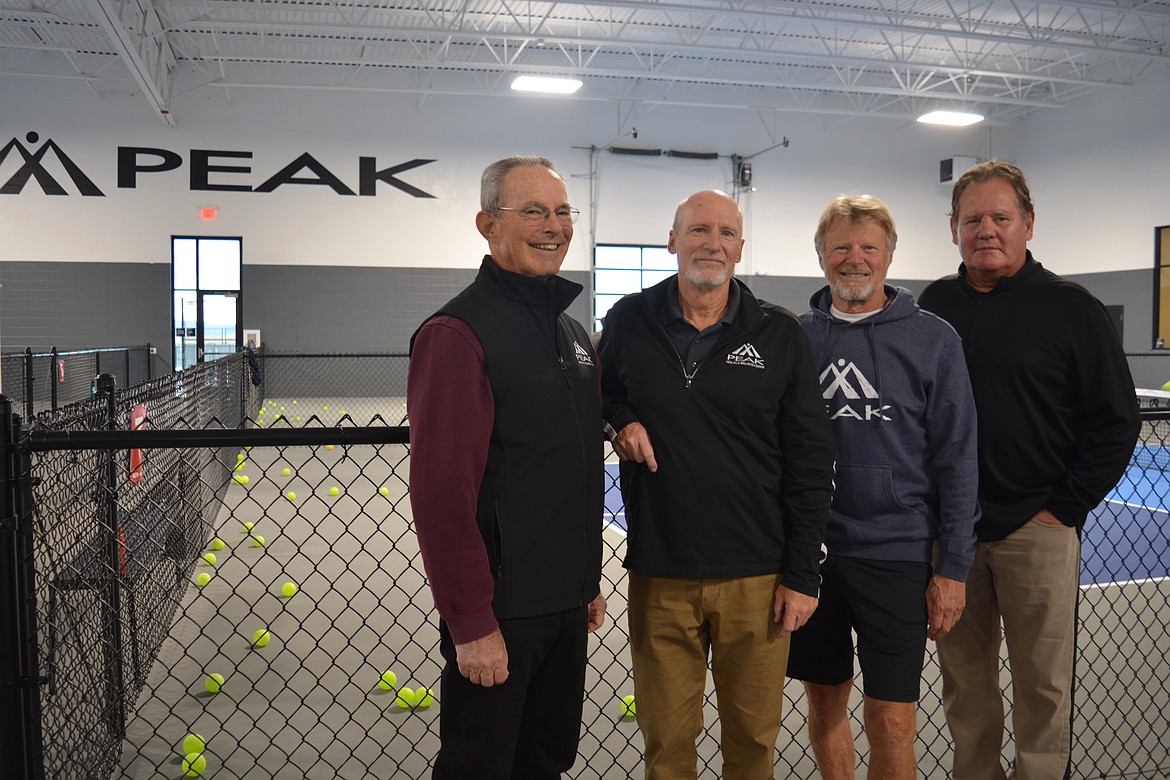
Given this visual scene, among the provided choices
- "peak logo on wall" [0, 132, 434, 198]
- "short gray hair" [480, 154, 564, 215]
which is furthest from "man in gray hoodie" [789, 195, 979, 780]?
"peak logo on wall" [0, 132, 434, 198]

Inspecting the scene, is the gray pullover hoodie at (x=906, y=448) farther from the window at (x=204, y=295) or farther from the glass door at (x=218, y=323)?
the glass door at (x=218, y=323)

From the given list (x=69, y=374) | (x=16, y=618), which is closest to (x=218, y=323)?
(x=69, y=374)

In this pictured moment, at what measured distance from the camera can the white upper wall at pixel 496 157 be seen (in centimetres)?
1411

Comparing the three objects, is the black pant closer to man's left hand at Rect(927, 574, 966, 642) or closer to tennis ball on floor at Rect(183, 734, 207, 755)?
man's left hand at Rect(927, 574, 966, 642)

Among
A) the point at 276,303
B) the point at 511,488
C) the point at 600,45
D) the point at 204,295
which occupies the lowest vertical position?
the point at 511,488

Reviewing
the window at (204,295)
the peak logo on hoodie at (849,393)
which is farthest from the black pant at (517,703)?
the window at (204,295)

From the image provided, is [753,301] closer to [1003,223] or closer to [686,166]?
[1003,223]

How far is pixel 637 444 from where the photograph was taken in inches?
79.6

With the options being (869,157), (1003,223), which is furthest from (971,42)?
(1003,223)

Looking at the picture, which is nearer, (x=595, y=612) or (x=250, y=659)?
(x=595, y=612)

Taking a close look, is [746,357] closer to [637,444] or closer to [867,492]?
[637,444]

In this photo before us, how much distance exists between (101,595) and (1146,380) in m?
16.1

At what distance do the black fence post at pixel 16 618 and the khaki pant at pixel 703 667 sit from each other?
1335 millimetres

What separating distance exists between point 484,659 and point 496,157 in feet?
46.6
